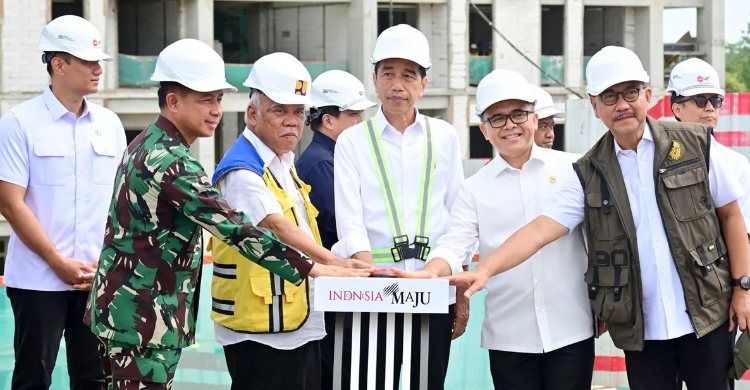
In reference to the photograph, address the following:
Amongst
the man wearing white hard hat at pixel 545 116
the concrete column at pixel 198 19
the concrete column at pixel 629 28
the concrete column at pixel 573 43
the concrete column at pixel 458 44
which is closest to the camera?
the man wearing white hard hat at pixel 545 116

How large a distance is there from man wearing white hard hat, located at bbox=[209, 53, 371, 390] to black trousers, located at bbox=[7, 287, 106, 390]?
0.92 meters

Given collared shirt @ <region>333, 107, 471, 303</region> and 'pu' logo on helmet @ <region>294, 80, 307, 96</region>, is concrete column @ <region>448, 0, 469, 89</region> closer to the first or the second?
collared shirt @ <region>333, 107, 471, 303</region>

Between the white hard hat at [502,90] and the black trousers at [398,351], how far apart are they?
39.5 inches

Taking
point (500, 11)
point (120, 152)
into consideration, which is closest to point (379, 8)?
point (500, 11)

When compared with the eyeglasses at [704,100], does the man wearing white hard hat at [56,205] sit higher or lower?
lower

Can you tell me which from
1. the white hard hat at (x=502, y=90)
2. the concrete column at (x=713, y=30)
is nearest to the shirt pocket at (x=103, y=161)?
the white hard hat at (x=502, y=90)

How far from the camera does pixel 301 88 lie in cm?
505

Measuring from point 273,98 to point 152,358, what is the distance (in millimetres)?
1343

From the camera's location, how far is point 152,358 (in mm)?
4344

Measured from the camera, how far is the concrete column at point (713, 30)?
31953 mm

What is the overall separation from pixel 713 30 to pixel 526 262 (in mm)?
29099

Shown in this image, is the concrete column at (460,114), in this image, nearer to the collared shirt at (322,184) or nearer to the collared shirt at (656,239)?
the collared shirt at (322,184)

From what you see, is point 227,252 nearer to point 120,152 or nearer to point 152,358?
point 152,358

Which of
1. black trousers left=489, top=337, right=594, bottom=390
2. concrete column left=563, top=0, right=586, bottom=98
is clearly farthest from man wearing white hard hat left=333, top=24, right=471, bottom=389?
concrete column left=563, top=0, right=586, bottom=98
